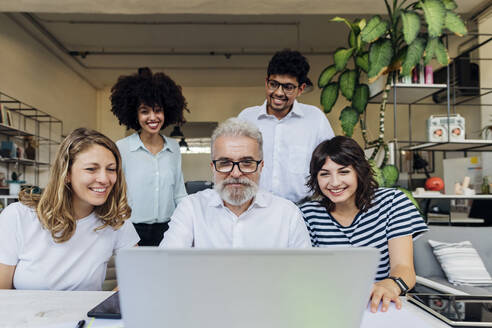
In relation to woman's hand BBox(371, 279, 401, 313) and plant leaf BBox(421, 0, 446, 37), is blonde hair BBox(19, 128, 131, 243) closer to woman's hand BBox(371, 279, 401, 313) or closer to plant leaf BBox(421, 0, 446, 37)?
woman's hand BBox(371, 279, 401, 313)

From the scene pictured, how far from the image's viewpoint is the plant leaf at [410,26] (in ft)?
8.64

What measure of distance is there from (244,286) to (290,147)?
1.70m

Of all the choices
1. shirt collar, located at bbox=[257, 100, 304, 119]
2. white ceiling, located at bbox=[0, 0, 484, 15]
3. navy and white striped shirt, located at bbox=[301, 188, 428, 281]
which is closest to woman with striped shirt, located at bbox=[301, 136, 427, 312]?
navy and white striped shirt, located at bbox=[301, 188, 428, 281]

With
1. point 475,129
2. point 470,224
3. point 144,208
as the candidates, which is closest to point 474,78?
point 475,129

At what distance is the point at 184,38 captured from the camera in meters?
6.58

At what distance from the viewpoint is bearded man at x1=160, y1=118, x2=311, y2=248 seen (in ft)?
4.51

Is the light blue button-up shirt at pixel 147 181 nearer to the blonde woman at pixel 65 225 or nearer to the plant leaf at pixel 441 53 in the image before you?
the blonde woman at pixel 65 225

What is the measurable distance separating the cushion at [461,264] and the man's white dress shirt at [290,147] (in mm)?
941

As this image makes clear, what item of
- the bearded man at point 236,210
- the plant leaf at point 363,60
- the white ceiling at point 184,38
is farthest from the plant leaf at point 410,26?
the bearded man at point 236,210

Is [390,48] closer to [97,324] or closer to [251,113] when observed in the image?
[251,113]

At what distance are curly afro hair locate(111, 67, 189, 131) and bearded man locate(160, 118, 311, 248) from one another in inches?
40.2

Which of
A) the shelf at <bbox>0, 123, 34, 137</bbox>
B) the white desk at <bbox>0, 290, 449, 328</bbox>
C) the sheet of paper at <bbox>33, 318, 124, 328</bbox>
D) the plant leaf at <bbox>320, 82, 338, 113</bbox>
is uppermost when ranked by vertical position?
the plant leaf at <bbox>320, 82, 338, 113</bbox>

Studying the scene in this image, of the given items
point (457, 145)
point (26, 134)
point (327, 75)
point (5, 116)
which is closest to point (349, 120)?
point (327, 75)

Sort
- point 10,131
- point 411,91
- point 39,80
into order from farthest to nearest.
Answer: point 39,80
point 10,131
point 411,91
